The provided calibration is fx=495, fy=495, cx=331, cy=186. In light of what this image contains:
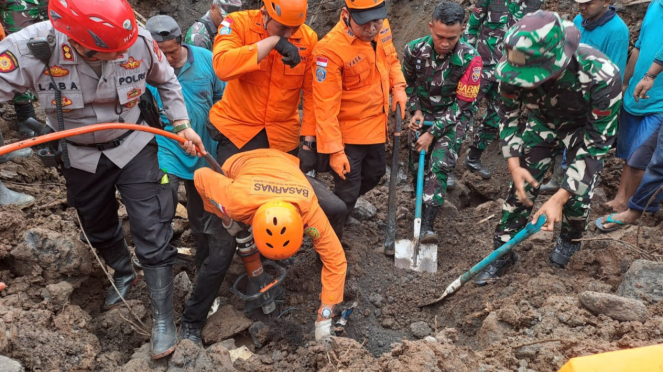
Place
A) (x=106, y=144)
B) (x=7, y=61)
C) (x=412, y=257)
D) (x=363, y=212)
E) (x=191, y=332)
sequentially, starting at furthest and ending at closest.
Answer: (x=363, y=212) → (x=412, y=257) → (x=191, y=332) → (x=106, y=144) → (x=7, y=61)

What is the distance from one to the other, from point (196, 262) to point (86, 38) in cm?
212

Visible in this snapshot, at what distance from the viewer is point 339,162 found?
3781 mm

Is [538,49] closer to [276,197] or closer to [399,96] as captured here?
[276,197]

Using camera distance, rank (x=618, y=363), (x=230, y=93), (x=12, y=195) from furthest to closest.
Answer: (x=12, y=195) → (x=230, y=93) → (x=618, y=363)

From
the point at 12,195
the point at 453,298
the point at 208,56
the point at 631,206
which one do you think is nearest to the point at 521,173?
the point at 453,298

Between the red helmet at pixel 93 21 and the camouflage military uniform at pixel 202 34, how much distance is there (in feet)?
7.71

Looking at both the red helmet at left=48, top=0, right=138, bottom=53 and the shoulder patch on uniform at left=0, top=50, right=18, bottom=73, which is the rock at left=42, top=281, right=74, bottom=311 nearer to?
the shoulder patch on uniform at left=0, top=50, right=18, bottom=73

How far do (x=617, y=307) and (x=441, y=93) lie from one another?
246 centimetres

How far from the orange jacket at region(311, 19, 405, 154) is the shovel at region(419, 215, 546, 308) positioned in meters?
1.27

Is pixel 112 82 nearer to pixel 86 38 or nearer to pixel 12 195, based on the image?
pixel 86 38

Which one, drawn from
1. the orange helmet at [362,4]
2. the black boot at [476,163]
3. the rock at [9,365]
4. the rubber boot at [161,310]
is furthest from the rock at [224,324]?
the black boot at [476,163]

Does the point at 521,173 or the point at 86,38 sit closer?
the point at 86,38

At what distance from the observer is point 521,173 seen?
3383 millimetres

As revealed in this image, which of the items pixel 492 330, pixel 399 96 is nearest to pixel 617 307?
pixel 492 330
